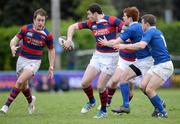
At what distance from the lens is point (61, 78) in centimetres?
3375

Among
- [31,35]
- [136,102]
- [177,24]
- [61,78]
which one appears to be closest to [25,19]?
[177,24]

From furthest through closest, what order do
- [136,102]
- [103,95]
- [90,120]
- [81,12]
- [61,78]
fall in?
[81,12] → [61,78] → [136,102] → [103,95] → [90,120]

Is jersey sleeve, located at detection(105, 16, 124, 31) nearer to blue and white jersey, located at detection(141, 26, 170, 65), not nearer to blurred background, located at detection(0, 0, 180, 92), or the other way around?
blue and white jersey, located at detection(141, 26, 170, 65)

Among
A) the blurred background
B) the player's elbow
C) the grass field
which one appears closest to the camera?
the grass field

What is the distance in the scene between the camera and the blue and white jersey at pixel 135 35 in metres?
15.7

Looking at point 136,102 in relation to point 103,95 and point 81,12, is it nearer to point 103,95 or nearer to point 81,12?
point 103,95

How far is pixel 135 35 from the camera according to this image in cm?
1623

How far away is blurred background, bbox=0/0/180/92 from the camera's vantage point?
113 feet

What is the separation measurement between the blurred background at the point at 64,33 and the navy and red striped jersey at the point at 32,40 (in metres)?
15.8

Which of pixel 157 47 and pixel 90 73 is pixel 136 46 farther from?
pixel 90 73

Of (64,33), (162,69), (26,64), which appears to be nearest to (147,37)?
(162,69)

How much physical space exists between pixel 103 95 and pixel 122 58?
1.37 metres

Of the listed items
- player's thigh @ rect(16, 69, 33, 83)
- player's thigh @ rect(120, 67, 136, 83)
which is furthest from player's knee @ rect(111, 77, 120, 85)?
player's thigh @ rect(16, 69, 33, 83)

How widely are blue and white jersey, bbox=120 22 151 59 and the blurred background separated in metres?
16.6
